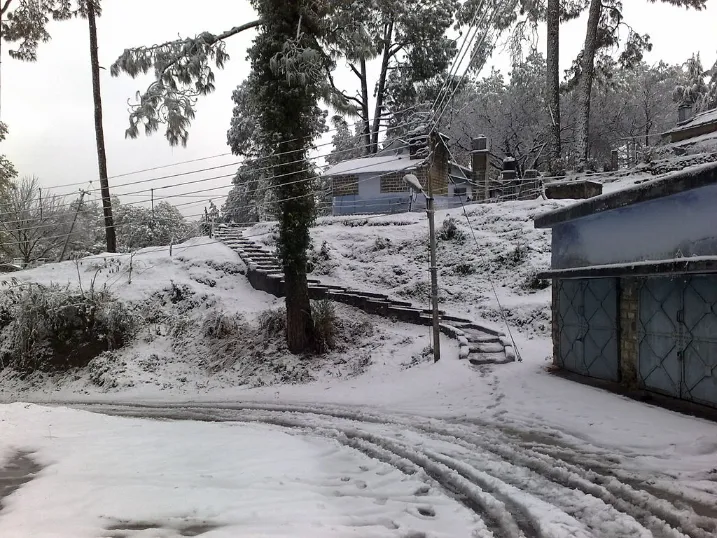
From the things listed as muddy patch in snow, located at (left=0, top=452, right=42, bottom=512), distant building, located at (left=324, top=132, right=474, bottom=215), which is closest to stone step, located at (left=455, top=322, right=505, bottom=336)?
muddy patch in snow, located at (left=0, top=452, right=42, bottom=512)

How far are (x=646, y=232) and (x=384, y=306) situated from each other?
25.4 ft

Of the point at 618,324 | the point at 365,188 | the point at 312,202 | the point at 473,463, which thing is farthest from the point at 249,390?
the point at 365,188

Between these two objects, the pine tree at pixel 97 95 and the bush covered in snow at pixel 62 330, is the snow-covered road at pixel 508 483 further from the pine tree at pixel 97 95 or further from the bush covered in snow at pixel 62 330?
the pine tree at pixel 97 95

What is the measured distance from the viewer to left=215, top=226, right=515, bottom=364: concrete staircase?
1070cm

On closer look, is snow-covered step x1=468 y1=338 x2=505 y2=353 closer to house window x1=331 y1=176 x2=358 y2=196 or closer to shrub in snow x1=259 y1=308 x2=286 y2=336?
shrub in snow x1=259 y1=308 x2=286 y2=336

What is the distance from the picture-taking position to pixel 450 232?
18.3 metres

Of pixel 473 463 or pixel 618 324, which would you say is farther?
pixel 618 324

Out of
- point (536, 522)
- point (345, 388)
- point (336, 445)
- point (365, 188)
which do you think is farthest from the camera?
point (365, 188)

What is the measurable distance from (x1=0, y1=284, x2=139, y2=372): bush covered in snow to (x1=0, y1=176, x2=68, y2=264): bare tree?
1014 centimetres

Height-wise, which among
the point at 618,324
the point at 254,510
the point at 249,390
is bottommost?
the point at 249,390

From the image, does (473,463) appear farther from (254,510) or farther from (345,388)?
(345,388)

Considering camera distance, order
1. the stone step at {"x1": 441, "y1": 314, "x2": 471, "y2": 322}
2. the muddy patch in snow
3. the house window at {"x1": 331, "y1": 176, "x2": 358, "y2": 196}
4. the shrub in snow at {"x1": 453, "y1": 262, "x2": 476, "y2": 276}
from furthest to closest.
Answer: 1. the house window at {"x1": 331, "y1": 176, "x2": 358, "y2": 196}
2. the shrub in snow at {"x1": 453, "y1": 262, "x2": 476, "y2": 276}
3. the stone step at {"x1": 441, "y1": 314, "x2": 471, "y2": 322}
4. the muddy patch in snow

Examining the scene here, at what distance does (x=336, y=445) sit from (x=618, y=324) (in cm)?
514

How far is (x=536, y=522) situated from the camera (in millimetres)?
4285
